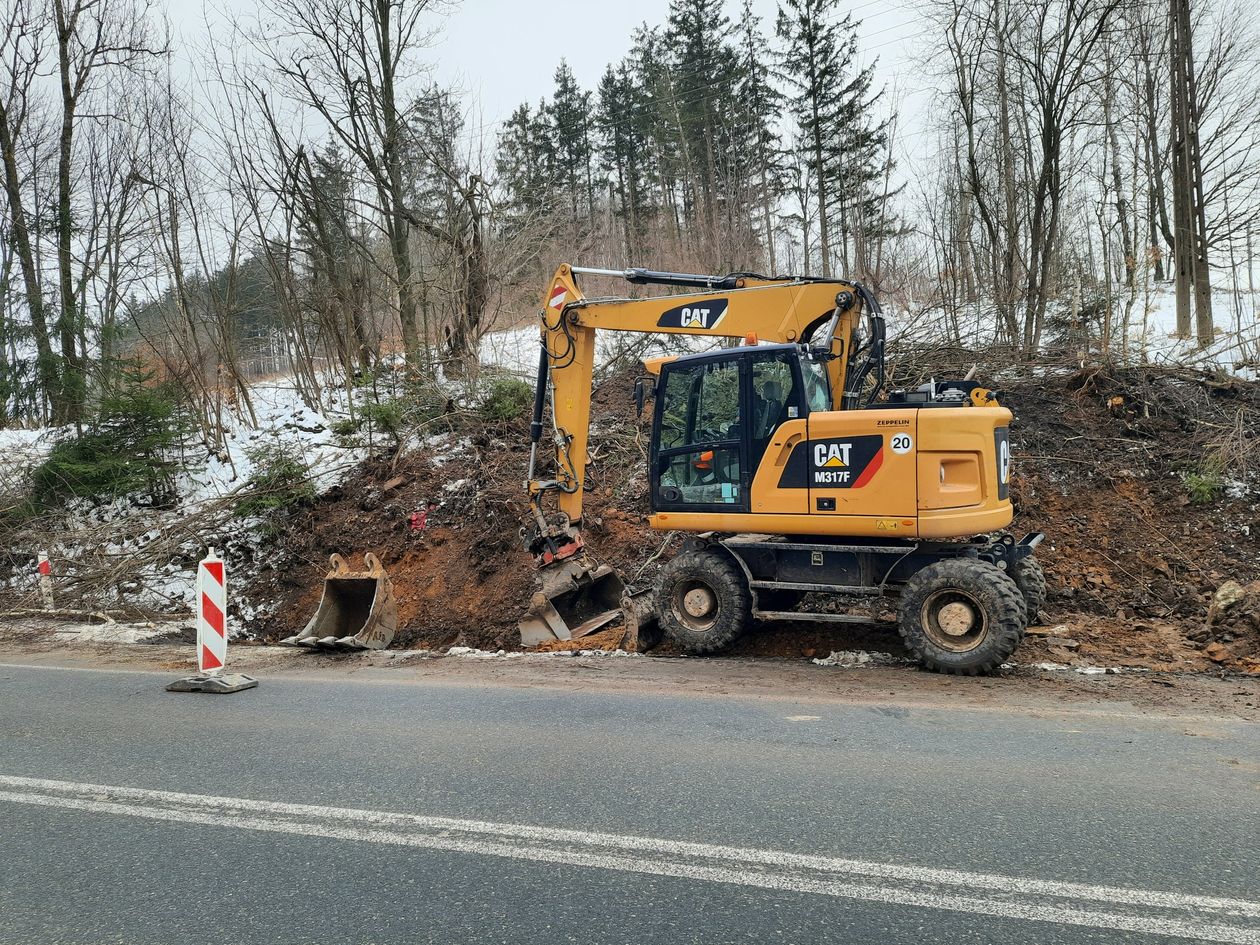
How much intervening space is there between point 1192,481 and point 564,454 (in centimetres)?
782

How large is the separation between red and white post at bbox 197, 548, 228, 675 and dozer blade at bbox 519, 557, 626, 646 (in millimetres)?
3129

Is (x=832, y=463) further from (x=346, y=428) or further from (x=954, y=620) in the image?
(x=346, y=428)

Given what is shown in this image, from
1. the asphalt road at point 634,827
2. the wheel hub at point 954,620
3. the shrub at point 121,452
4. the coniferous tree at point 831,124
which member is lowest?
the asphalt road at point 634,827

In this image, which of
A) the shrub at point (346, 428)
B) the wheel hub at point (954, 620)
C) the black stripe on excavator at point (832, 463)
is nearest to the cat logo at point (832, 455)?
the black stripe on excavator at point (832, 463)

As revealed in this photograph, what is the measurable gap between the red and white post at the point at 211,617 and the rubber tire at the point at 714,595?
13.2 feet

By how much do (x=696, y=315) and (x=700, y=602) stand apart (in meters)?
2.96

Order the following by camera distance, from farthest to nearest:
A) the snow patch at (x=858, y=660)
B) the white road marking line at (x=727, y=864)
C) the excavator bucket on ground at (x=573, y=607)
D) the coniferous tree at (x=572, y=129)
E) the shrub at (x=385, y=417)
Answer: the coniferous tree at (x=572, y=129)
the shrub at (x=385, y=417)
the excavator bucket on ground at (x=573, y=607)
the snow patch at (x=858, y=660)
the white road marking line at (x=727, y=864)

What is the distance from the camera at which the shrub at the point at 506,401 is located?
1462cm

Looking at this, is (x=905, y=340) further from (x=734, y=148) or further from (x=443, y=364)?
(x=734, y=148)

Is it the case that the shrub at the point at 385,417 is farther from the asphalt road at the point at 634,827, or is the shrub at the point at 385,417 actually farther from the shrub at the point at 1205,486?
the shrub at the point at 1205,486

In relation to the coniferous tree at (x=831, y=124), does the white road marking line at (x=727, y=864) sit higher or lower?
lower

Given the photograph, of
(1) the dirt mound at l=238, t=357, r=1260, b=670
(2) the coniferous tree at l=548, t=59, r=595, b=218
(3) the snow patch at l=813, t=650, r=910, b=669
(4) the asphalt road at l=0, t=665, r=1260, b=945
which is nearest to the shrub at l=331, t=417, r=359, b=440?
(1) the dirt mound at l=238, t=357, r=1260, b=670

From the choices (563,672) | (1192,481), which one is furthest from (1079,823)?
(1192,481)

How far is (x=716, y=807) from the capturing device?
13.1ft
